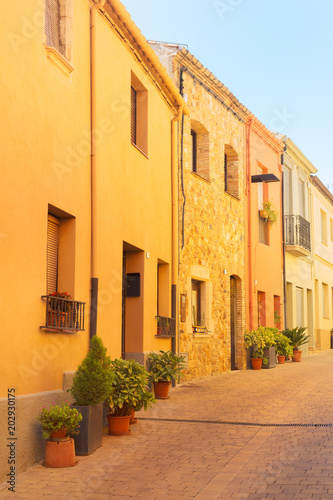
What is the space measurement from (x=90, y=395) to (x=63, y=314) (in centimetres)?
100

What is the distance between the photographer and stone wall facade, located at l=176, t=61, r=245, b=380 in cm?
1398

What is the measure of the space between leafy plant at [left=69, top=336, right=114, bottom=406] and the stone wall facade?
245 inches

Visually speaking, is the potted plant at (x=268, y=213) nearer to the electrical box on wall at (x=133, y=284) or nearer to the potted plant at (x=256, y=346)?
the potted plant at (x=256, y=346)

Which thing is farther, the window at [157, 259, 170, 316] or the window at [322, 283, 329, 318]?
the window at [322, 283, 329, 318]

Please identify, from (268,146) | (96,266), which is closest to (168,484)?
(96,266)

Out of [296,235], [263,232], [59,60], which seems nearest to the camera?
[59,60]

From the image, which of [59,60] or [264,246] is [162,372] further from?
[264,246]

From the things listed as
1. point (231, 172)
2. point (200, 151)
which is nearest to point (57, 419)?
point (200, 151)

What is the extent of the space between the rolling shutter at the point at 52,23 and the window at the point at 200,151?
7.48 metres

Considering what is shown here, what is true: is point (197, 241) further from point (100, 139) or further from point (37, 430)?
point (37, 430)

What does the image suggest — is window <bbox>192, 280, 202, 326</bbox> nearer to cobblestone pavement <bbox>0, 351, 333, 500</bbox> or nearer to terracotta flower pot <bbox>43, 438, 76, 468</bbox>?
cobblestone pavement <bbox>0, 351, 333, 500</bbox>

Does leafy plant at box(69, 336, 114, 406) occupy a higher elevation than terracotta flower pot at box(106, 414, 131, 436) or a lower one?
higher

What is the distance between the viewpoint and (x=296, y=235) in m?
22.7

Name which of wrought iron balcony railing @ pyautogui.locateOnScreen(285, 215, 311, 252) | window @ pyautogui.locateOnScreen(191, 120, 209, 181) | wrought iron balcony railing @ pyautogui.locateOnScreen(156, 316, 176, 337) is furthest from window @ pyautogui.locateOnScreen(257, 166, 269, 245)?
wrought iron balcony railing @ pyautogui.locateOnScreen(156, 316, 176, 337)
